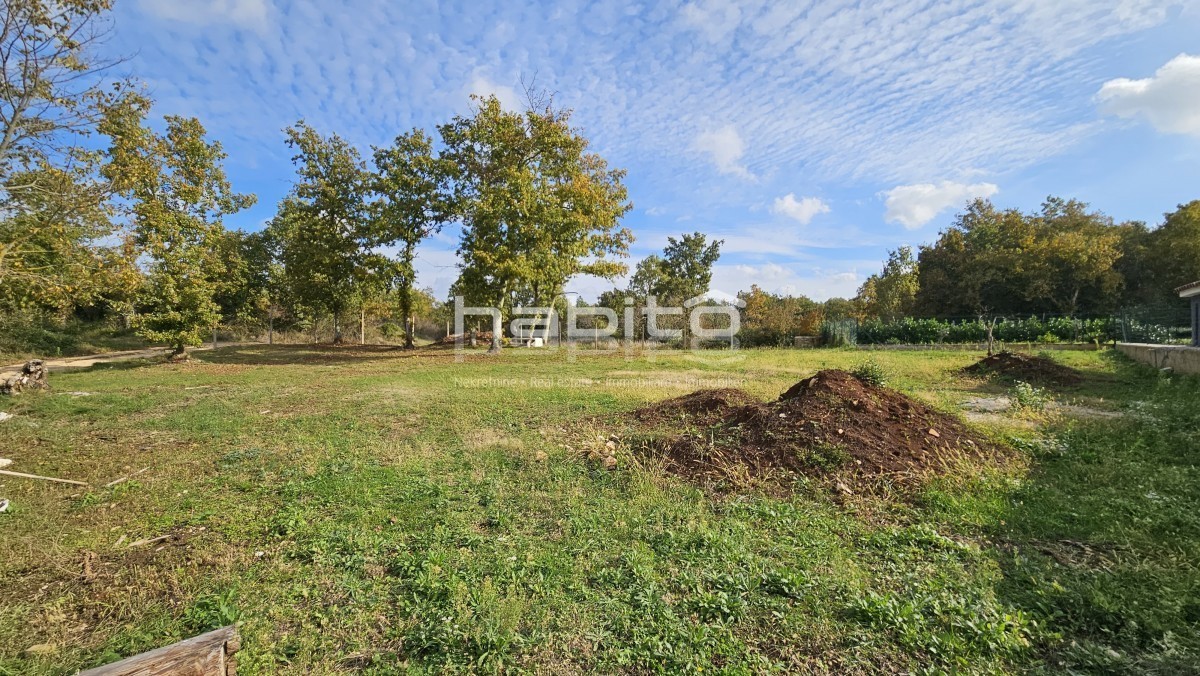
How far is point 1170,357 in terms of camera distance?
397 inches

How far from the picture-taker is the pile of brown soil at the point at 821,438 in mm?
4395

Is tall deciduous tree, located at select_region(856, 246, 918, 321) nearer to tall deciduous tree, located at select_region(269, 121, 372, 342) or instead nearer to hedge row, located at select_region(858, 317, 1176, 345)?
hedge row, located at select_region(858, 317, 1176, 345)

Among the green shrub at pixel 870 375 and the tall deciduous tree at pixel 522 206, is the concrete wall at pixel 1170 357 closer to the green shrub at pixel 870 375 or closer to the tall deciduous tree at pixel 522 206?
the green shrub at pixel 870 375

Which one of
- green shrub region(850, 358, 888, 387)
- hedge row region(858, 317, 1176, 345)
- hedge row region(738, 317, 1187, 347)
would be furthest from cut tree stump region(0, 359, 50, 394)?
hedge row region(858, 317, 1176, 345)

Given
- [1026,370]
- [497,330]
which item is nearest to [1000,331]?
[1026,370]

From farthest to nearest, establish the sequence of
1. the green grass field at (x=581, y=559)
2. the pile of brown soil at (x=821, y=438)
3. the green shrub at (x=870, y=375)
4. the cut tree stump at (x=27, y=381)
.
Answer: the cut tree stump at (x=27, y=381)
the green shrub at (x=870, y=375)
the pile of brown soil at (x=821, y=438)
the green grass field at (x=581, y=559)

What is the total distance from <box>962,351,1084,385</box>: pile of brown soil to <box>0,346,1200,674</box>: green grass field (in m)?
4.35

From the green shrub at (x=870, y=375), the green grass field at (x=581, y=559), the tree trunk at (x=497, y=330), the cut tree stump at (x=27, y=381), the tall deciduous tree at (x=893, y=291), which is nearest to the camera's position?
the green grass field at (x=581, y=559)

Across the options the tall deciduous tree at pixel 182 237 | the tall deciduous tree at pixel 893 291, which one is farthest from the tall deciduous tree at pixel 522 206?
the tall deciduous tree at pixel 893 291

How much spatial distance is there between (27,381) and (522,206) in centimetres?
1327

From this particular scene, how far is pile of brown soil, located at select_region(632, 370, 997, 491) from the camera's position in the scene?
4.39 meters

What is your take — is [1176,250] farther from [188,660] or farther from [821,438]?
[188,660]

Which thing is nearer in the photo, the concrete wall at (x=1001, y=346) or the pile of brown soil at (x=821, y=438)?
the pile of brown soil at (x=821, y=438)

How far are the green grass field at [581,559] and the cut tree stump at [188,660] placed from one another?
26cm
